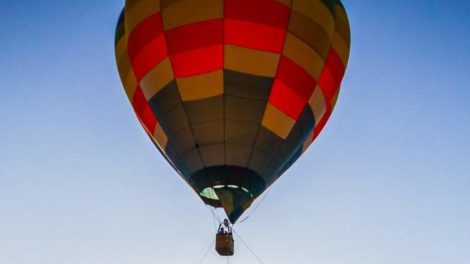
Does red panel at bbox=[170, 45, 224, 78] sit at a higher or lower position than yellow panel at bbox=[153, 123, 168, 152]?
higher

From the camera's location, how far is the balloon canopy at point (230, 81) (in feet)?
23.2

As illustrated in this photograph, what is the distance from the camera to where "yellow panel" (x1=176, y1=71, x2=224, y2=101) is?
23.5 feet

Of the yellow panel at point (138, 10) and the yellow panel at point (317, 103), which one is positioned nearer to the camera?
the yellow panel at point (138, 10)

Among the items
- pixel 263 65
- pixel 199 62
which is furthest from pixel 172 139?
pixel 263 65

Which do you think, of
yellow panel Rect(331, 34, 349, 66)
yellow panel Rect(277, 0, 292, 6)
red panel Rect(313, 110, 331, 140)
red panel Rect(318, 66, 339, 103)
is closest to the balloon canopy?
yellow panel Rect(277, 0, 292, 6)

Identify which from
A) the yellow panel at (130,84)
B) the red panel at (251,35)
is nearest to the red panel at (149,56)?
the yellow panel at (130,84)

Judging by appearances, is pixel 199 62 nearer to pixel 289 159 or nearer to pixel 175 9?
pixel 175 9

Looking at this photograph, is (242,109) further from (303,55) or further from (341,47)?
(341,47)

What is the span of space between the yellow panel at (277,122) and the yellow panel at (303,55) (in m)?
0.78

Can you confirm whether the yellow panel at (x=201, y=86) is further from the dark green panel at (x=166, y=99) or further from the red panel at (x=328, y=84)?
the red panel at (x=328, y=84)

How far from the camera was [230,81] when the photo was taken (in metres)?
7.12

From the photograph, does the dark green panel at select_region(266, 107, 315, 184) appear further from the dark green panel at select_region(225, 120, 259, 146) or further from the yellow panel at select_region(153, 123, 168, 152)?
the yellow panel at select_region(153, 123, 168, 152)

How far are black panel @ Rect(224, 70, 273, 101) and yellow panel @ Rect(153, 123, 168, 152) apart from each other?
1320 millimetres

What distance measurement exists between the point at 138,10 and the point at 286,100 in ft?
8.63
